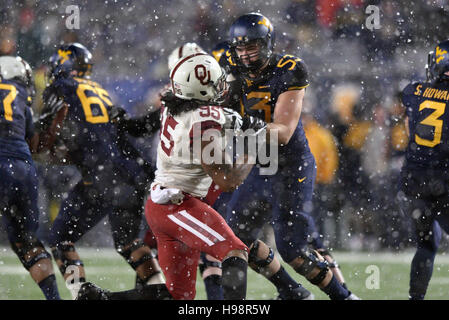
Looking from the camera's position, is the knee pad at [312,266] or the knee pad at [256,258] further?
the knee pad at [312,266]

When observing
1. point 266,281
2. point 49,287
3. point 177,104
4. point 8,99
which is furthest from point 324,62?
point 177,104

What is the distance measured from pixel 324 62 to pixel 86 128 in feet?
14.2

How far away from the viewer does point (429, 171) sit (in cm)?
435

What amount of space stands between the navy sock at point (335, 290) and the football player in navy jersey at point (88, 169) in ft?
3.43

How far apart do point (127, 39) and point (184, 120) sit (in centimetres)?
664

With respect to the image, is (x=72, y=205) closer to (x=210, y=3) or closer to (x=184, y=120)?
(x=184, y=120)

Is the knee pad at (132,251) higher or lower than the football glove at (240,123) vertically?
lower

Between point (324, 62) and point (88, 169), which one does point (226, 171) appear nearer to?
point (88, 169)

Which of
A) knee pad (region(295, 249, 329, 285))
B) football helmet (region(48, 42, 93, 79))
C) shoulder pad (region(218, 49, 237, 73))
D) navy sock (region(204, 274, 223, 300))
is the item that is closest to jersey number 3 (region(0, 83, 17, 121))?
football helmet (region(48, 42, 93, 79))

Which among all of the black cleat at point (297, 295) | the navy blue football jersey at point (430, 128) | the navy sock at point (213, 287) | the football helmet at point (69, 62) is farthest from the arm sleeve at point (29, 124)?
the navy blue football jersey at point (430, 128)

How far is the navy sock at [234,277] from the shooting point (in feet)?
10.6

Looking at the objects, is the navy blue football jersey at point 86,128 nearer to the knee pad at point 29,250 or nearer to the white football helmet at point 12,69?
the white football helmet at point 12,69
